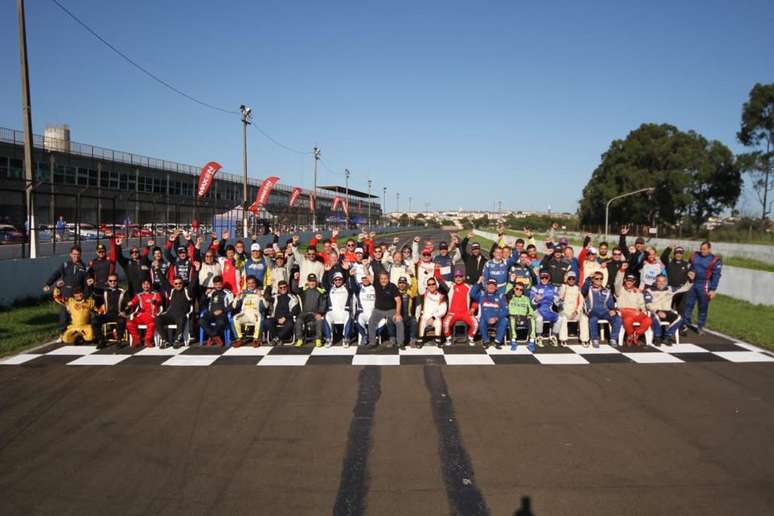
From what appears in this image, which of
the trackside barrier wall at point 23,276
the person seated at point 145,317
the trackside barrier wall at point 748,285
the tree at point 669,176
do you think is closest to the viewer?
the person seated at point 145,317

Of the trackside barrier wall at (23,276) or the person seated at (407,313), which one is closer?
the person seated at (407,313)

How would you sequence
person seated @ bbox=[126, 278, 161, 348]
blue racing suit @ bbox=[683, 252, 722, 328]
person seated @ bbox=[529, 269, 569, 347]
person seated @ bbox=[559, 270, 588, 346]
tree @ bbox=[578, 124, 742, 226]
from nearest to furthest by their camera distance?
person seated @ bbox=[126, 278, 161, 348]
person seated @ bbox=[559, 270, 588, 346]
person seated @ bbox=[529, 269, 569, 347]
blue racing suit @ bbox=[683, 252, 722, 328]
tree @ bbox=[578, 124, 742, 226]

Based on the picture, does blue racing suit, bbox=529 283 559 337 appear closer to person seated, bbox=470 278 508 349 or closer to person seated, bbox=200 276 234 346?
person seated, bbox=470 278 508 349

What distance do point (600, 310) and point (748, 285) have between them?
8044mm

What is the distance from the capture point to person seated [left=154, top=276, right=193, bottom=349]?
984 cm

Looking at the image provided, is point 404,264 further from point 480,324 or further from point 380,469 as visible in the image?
point 380,469

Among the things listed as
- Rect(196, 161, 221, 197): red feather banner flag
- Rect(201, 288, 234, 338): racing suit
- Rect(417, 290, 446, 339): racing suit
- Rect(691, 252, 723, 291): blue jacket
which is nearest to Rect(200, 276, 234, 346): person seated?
Rect(201, 288, 234, 338): racing suit

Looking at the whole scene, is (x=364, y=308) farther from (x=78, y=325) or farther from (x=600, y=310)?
(x=78, y=325)

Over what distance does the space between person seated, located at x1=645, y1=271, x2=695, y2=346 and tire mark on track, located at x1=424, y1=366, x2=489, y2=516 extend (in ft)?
15.9

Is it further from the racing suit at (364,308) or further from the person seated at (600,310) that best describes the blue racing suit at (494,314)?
the racing suit at (364,308)

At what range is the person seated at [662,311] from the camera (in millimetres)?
10039

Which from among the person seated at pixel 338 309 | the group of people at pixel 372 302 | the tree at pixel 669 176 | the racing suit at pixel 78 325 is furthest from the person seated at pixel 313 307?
the tree at pixel 669 176

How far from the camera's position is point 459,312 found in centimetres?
1021

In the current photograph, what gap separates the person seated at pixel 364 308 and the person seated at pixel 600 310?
3.90 m
